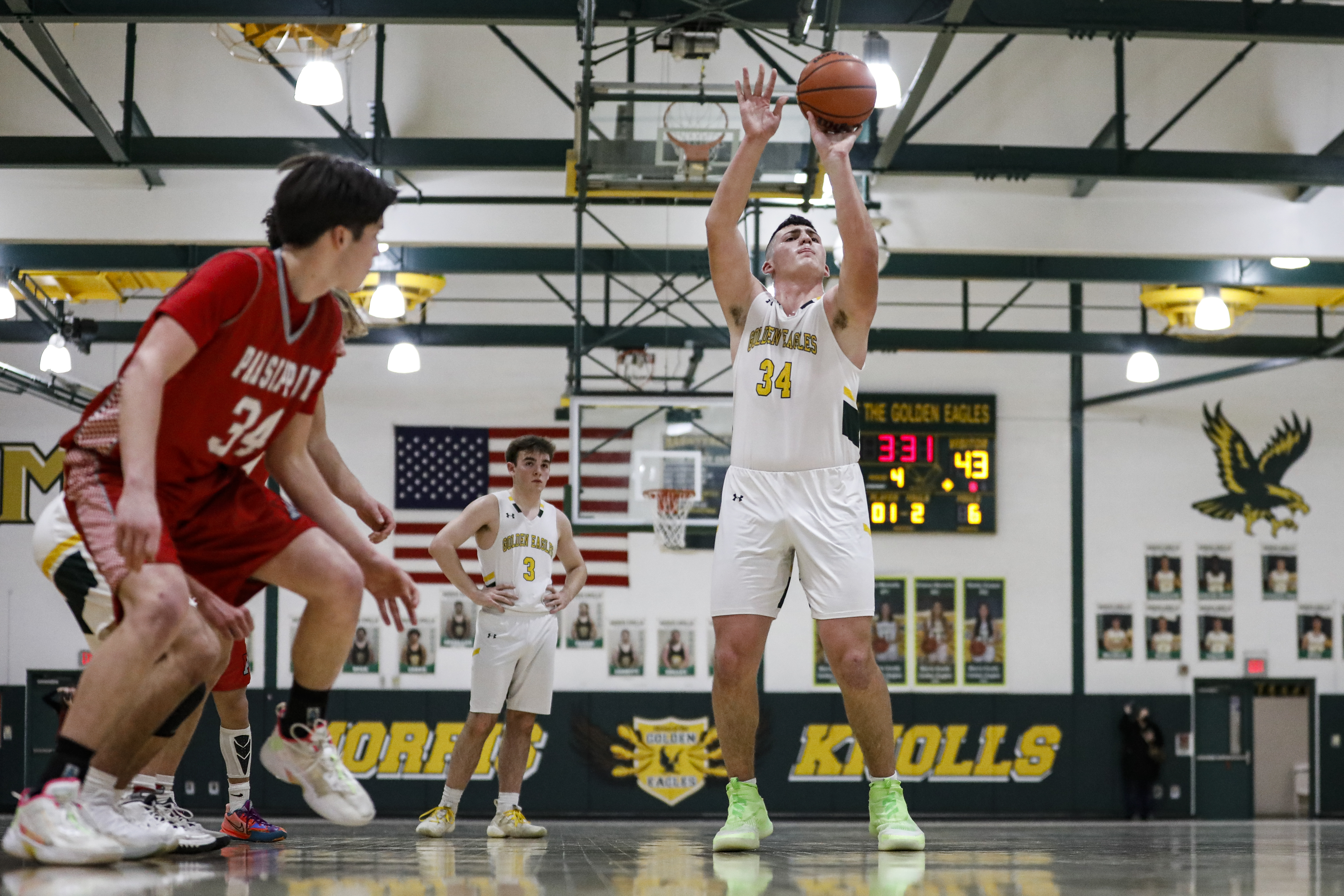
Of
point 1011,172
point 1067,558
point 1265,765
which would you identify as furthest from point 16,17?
point 1265,765

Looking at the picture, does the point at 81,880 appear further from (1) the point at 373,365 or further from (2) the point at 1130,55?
(1) the point at 373,365

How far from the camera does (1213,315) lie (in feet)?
44.3

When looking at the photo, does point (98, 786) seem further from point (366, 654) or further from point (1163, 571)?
point (1163, 571)

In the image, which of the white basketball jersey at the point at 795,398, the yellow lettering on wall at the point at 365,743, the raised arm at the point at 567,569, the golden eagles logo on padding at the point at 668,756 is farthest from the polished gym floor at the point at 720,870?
the yellow lettering on wall at the point at 365,743

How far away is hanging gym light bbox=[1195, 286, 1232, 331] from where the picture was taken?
13.5 m

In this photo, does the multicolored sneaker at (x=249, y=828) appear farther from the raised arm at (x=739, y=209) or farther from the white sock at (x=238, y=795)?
the raised arm at (x=739, y=209)

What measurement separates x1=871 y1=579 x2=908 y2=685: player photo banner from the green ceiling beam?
35.9ft

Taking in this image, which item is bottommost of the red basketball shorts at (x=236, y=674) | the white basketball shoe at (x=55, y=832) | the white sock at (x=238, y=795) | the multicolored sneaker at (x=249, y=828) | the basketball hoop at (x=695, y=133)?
the multicolored sneaker at (x=249, y=828)

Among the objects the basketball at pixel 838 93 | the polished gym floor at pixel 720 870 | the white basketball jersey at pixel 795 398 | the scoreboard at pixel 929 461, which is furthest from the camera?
the scoreboard at pixel 929 461

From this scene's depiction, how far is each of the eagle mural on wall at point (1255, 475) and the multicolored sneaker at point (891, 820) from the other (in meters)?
16.9

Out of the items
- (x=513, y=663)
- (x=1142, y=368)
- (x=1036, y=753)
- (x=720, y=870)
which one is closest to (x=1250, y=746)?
(x=1036, y=753)

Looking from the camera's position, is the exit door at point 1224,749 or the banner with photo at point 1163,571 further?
the banner with photo at point 1163,571

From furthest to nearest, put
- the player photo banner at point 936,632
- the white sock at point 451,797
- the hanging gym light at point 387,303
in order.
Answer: the player photo banner at point 936,632 → the hanging gym light at point 387,303 → the white sock at point 451,797

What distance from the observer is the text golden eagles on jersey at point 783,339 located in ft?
15.0
